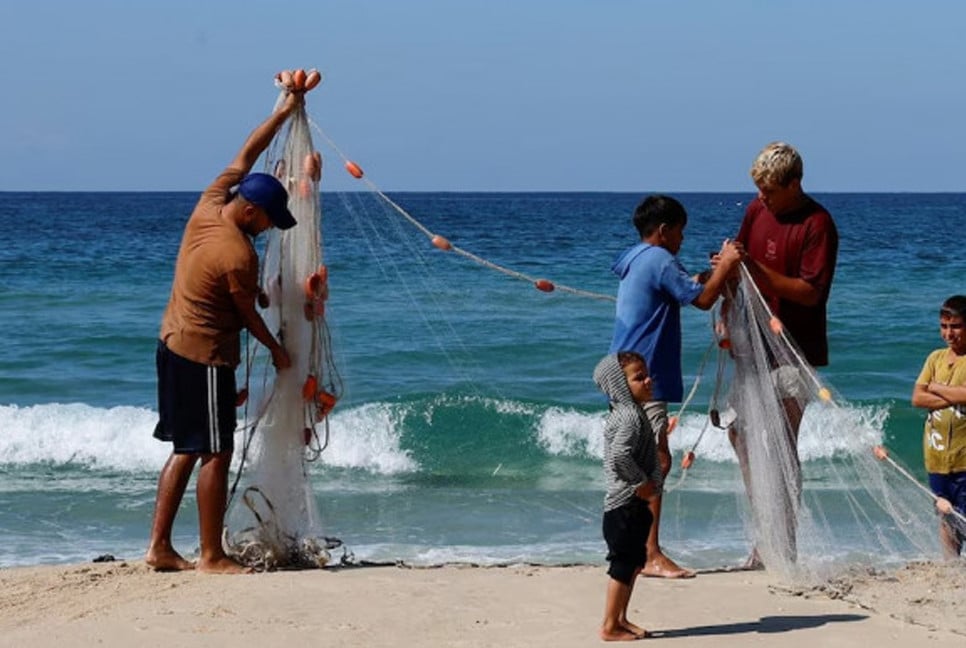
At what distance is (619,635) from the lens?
541cm

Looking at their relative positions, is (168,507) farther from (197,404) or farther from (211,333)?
(211,333)

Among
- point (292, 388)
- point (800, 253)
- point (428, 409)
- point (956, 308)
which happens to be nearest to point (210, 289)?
point (292, 388)

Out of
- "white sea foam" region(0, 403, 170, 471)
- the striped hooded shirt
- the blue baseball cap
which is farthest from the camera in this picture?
"white sea foam" region(0, 403, 170, 471)

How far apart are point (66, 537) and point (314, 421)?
292 centimetres

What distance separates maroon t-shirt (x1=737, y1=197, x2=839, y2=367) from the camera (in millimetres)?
6176

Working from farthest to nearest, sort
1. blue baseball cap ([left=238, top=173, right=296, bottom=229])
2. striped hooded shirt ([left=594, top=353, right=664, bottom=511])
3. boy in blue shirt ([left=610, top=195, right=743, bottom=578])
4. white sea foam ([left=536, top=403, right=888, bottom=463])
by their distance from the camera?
white sea foam ([left=536, top=403, right=888, bottom=463]) < blue baseball cap ([left=238, top=173, right=296, bottom=229]) < boy in blue shirt ([left=610, top=195, right=743, bottom=578]) < striped hooded shirt ([left=594, top=353, right=664, bottom=511])

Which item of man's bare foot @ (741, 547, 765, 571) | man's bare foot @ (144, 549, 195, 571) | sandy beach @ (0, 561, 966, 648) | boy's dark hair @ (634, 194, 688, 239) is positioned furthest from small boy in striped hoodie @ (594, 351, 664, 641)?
man's bare foot @ (144, 549, 195, 571)

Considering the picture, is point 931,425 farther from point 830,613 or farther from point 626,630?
point 626,630

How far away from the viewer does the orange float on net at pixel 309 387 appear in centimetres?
661

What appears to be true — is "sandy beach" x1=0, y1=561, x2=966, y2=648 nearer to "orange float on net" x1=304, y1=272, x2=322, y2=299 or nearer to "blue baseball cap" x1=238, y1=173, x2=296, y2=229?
"orange float on net" x1=304, y1=272, x2=322, y2=299

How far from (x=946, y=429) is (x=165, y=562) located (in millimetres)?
3493

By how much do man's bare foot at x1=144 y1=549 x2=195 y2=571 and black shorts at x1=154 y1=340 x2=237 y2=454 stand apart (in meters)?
0.51

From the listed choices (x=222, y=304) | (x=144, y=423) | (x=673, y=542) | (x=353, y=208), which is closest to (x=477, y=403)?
(x=144, y=423)

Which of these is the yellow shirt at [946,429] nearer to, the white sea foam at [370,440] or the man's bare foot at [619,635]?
the man's bare foot at [619,635]
